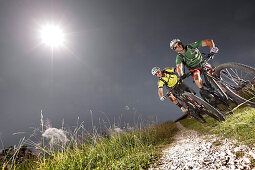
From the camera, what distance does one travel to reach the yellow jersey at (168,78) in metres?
6.57

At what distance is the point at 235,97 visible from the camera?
14.7ft

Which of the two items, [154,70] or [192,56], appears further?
[154,70]

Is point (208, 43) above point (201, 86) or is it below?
above

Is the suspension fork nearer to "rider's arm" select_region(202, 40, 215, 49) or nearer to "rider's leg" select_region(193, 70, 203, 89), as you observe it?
"rider's leg" select_region(193, 70, 203, 89)

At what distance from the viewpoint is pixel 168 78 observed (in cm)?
666

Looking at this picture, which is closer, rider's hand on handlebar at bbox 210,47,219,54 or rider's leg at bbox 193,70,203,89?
rider's hand on handlebar at bbox 210,47,219,54

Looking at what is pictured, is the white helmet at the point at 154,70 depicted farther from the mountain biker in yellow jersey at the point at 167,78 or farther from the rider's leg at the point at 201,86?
the rider's leg at the point at 201,86

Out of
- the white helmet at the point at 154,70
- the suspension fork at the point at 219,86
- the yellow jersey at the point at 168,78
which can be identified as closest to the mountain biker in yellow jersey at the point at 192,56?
the suspension fork at the point at 219,86

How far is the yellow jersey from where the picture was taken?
21.6 feet

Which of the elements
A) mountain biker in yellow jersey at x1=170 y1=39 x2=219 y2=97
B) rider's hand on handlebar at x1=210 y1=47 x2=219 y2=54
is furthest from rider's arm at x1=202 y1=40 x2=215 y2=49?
rider's hand on handlebar at x1=210 y1=47 x2=219 y2=54

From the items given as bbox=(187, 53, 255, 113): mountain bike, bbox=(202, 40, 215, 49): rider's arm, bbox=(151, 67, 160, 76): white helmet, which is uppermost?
bbox=(151, 67, 160, 76): white helmet

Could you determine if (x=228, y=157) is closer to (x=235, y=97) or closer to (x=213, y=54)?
(x=235, y=97)

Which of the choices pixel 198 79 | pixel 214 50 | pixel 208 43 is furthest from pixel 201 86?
pixel 208 43

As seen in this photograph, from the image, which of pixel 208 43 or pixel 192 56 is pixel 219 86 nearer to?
pixel 192 56
